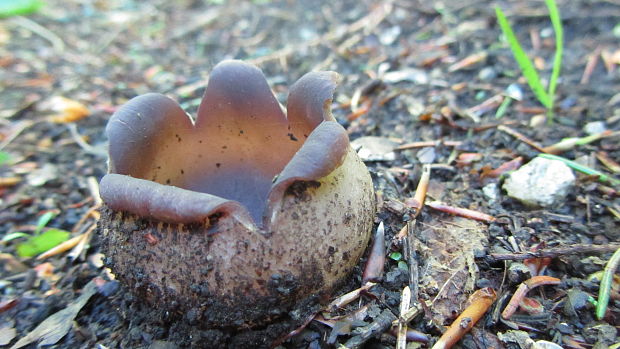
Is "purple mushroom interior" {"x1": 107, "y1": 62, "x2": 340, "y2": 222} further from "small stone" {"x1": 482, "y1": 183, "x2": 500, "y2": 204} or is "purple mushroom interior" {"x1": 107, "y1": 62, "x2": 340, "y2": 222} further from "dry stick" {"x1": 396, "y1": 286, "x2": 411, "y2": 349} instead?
"small stone" {"x1": 482, "y1": 183, "x2": 500, "y2": 204}

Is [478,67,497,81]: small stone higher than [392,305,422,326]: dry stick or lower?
lower

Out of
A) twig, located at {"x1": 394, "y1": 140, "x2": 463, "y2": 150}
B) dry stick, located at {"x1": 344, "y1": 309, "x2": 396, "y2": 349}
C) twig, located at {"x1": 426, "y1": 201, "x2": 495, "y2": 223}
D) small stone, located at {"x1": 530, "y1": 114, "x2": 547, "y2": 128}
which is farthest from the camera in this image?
small stone, located at {"x1": 530, "y1": 114, "x2": 547, "y2": 128}

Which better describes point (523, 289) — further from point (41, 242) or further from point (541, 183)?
point (41, 242)

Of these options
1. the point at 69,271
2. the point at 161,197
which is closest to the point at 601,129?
the point at 161,197

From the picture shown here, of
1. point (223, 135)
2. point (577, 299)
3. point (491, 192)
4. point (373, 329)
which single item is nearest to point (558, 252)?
point (577, 299)

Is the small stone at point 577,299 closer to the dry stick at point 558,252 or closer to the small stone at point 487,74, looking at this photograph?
the dry stick at point 558,252

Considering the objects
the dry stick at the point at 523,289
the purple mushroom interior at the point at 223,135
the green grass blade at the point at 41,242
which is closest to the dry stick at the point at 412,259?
the dry stick at the point at 523,289

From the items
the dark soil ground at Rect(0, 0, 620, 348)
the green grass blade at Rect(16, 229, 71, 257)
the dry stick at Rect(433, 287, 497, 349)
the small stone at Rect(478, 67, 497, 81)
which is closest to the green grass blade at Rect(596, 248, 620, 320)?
the dark soil ground at Rect(0, 0, 620, 348)
